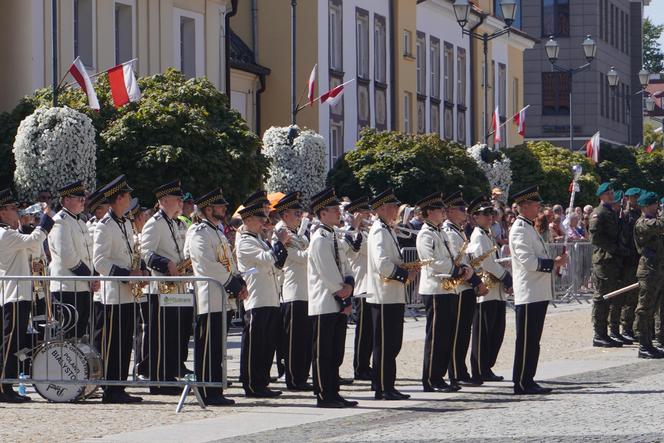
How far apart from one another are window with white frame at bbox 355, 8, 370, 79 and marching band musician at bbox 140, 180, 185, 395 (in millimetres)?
33822

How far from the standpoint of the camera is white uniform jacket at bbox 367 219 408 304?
48.4 ft

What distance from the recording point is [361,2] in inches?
1934

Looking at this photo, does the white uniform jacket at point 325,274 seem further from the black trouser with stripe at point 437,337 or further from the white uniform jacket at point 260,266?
the black trouser with stripe at point 437,337

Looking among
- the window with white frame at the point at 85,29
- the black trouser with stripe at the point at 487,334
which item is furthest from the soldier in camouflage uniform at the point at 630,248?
the window with white frame at the point at 85,29

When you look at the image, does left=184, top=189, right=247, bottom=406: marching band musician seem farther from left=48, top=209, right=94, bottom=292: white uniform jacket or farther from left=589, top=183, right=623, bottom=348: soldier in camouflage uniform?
left=589, top=183, right=623, bottom=348: soldier in camouflage uniform

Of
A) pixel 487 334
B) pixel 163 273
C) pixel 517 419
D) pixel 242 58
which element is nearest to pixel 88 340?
pixel 163 273

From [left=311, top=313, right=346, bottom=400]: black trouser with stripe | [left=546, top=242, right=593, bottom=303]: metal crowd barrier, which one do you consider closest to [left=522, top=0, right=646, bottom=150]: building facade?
[left=546, top=242, right=593, bottom=303]: metal crowd barrier

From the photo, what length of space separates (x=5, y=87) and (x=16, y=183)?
5.29m

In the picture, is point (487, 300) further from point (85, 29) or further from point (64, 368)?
point (85, 29)

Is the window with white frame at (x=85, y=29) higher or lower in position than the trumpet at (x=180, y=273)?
higher

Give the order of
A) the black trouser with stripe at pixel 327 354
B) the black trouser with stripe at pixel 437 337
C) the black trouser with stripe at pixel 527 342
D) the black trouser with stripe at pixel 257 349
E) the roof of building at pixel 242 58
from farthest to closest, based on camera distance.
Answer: the roof of building at pixel 242 58 → the black trouser with stripe at pixel 437 337 → the black trouser with stripe at pixel 527 342 → the black trouser with stripe at pixel 257 349 → the black trouser with stripe at pixel 327 354

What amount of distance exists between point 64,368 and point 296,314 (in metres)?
2.63

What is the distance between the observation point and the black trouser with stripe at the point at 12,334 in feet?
48.4

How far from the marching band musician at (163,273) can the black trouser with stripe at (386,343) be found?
5.90ft
